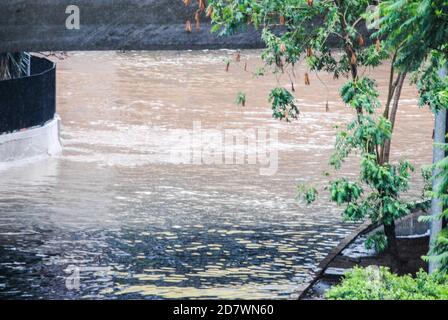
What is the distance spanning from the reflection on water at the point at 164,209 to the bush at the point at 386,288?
4176 millimetres

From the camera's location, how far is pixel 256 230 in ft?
74.8

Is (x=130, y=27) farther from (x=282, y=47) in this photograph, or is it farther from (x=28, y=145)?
(x=28, y=145)

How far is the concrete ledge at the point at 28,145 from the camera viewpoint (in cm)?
3005

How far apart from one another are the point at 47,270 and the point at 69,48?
520 centimetres

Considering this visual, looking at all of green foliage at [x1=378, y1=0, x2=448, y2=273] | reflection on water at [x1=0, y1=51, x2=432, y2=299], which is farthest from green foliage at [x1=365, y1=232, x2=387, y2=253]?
green foliage at [x1=378, y1=0, x2=448, y2=273]

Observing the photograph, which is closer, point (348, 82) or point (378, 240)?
point (348, 82)

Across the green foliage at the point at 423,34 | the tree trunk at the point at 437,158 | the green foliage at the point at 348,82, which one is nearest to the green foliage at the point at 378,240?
the green foliage at the point at 348,82

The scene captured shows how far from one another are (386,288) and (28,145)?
1882 centimetres

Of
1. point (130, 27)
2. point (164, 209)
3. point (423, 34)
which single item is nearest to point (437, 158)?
point (423, 34)

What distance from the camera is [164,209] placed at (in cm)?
2469

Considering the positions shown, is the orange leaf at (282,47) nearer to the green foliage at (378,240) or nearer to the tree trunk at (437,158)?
the tree trunk at (437,158)

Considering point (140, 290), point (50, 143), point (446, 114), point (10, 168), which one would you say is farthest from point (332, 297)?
point (50, 143)

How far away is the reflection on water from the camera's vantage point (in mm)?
19188

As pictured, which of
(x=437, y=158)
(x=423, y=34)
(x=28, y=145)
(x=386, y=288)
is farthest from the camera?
(x=28, y=145)
